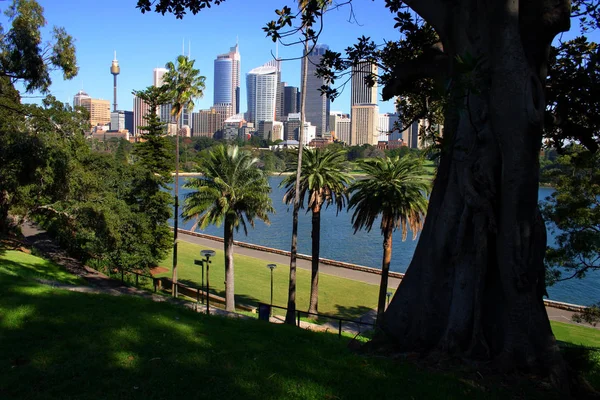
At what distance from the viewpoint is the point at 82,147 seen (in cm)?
2269

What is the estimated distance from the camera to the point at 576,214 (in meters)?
12.3

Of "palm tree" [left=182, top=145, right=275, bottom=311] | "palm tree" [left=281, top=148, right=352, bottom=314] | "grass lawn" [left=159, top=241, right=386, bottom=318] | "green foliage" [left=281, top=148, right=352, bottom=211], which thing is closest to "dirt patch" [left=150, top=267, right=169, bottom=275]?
"grass lawn" [left=159, top=241, right=386, bottom=318]

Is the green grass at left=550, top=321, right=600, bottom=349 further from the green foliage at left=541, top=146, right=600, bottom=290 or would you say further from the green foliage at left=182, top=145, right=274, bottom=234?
the green foliage at left=182, top=145, right=274, bottom=234

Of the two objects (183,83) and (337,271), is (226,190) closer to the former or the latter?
(183,83)

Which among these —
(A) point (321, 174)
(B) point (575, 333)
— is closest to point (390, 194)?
(A) point (321, 174)

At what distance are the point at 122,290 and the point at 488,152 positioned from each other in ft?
39.5

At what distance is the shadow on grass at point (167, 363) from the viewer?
16.9 feet

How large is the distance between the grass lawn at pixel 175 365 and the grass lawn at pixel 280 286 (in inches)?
612

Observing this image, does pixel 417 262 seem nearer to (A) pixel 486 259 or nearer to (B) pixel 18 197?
(A) pixel 486 259

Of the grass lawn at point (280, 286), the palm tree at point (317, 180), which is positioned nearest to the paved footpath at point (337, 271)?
the grass lawn at point (280, 286)

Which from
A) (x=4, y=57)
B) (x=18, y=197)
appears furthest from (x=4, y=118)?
(x=18, y=197)

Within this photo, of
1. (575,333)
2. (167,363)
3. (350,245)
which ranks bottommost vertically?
(350,245)

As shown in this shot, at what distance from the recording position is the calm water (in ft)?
97.9

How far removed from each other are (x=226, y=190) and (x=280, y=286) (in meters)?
8.84
